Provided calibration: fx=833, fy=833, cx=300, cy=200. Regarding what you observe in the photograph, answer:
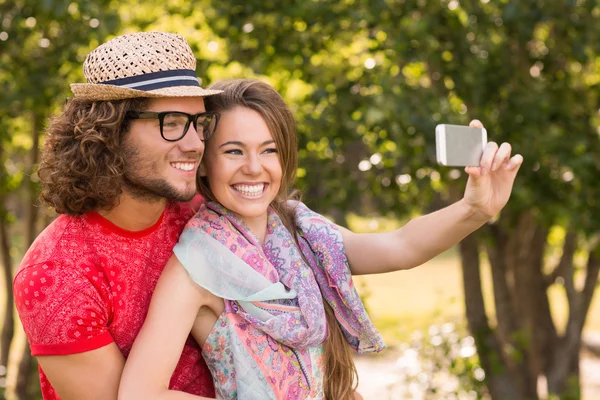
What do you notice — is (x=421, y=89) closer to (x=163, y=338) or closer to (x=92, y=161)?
(x=92, y=161)

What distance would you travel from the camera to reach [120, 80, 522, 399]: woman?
6.64 feet

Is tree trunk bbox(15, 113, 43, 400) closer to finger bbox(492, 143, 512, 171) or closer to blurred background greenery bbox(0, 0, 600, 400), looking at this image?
blurred background greenery bbox(0, 0, 600, 400)

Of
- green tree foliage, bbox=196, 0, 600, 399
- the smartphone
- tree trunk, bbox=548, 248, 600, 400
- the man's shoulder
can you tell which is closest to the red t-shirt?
the man's shoulder

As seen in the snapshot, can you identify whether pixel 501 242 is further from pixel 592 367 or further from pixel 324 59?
pixel 592 367

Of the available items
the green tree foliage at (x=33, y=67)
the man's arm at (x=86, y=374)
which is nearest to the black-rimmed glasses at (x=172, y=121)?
the man's arm at (x=86, y=374)

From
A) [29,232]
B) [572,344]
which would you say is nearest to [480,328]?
[572,344]

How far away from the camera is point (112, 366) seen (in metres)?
1.98

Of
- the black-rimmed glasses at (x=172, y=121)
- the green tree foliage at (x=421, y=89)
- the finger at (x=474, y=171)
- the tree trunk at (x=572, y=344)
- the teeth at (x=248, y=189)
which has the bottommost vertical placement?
the tree trunk at (x=572, y=344)

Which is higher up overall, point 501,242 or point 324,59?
point 324,59

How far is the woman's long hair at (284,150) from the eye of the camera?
220 centimetres

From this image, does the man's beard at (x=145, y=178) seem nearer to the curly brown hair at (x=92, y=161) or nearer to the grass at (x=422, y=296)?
the curly brown hair at (x=92, y=161)

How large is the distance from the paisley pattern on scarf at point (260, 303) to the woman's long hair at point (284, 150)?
0.06 meters

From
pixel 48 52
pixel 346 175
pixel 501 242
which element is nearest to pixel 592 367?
pixel 501 242

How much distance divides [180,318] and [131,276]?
187 mm
